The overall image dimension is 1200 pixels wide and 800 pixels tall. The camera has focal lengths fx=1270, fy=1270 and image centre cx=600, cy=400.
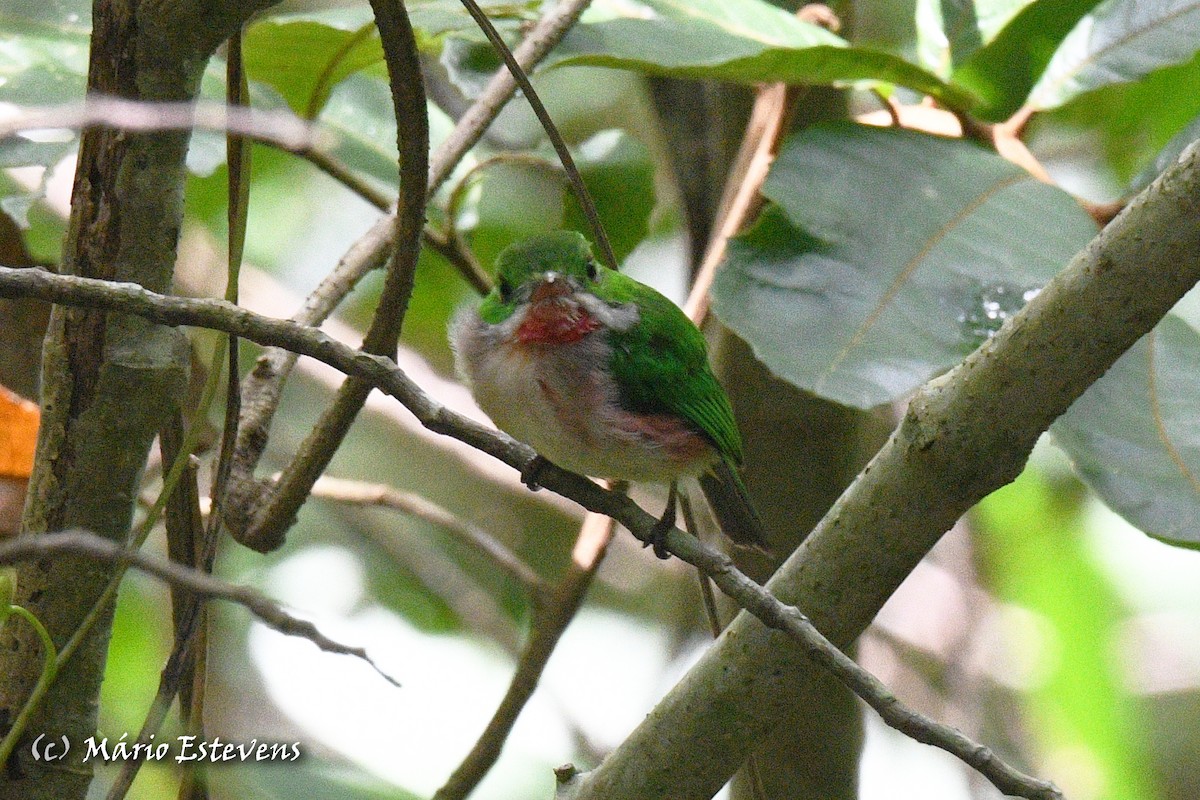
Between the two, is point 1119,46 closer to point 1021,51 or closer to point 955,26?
point 1021,51

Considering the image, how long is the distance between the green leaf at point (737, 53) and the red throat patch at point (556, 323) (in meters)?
0.63

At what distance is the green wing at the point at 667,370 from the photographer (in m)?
2.69

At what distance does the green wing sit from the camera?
2.69 m

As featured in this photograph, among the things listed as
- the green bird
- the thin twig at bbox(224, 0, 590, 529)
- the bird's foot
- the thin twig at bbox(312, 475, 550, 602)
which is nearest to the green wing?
the green bird

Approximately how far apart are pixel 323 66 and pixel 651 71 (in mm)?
952

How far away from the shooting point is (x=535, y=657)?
9.70ft

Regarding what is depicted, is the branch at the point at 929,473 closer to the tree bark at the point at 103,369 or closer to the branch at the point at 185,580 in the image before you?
the branch at the point at 185,580

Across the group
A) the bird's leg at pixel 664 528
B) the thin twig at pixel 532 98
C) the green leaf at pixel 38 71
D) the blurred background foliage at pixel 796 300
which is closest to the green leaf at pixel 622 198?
the blurred background foliage at pixel 796 300

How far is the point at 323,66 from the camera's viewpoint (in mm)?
3381

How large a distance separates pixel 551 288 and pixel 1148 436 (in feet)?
4.16

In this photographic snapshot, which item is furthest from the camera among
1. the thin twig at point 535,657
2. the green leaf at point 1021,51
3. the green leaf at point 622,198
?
the green leaf at point 622,198

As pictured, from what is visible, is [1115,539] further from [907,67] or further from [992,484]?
[992,484]

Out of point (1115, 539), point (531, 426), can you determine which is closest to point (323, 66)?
point (531, 426)

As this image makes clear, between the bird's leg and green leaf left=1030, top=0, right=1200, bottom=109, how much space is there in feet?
4.66
